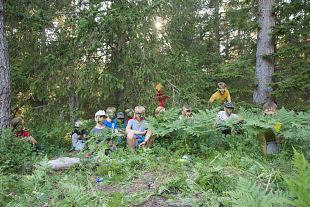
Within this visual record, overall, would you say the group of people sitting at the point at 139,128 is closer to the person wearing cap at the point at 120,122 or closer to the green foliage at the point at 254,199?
the person wearing cap at the point at 120,122

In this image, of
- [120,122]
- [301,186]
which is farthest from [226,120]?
[301,186]

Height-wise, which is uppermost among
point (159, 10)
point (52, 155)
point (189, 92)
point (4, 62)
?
point (159, 10)

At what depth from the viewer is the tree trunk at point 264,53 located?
11.8 meters

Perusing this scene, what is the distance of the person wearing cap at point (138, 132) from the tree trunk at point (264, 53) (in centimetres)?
540

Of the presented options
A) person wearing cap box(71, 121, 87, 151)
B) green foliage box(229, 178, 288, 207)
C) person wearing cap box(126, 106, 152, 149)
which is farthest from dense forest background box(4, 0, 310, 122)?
green foliage box(229, 178, 288, 207)

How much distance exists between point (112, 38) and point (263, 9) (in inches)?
204

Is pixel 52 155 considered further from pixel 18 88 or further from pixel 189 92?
pixel 189 92

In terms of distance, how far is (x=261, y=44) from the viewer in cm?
1200

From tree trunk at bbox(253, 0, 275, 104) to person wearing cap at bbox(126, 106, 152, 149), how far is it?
5396 millimetres

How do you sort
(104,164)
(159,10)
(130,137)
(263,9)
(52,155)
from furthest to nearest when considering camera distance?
(263,9)
(159,10)
(52,155)
(130,137)
(104,164)

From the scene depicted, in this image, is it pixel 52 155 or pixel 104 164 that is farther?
pixel 52 155

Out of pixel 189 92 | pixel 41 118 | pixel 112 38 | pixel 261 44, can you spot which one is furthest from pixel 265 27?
pixel 41 118

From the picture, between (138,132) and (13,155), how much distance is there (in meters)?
2.55

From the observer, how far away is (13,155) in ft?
21.5
